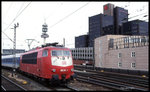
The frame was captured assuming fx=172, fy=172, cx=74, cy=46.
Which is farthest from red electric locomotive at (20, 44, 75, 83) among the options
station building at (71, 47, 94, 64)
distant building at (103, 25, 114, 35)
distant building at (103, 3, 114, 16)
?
distant building at (103, 3, 114, 16)

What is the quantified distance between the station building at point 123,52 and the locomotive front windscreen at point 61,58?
21751 mm

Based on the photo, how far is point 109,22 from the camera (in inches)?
5817

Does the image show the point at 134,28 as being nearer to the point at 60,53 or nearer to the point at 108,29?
the point at 108,29

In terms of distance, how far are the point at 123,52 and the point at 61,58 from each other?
1042 inches

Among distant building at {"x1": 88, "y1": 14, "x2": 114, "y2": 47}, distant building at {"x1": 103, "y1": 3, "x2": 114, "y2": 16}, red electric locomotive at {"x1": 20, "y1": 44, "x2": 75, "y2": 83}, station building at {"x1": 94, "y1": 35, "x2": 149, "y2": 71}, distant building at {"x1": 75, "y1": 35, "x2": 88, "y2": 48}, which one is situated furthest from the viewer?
distant building at {"x1": 103, "y1": 3, "x2": 114, "y2": 16}

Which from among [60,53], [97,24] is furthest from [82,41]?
[60,53]

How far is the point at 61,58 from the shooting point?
16.6 m

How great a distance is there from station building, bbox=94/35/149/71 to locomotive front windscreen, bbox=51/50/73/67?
21.8 m

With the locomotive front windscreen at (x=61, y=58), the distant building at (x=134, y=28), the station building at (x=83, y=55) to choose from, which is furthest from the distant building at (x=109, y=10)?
the locomotive front windscreen at (x=61, y=58)

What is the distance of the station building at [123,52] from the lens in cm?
3465

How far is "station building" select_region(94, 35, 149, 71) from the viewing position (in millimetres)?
34650

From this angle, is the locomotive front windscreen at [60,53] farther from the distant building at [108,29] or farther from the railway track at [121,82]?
the distant building at [108,29]

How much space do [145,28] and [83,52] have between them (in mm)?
69772

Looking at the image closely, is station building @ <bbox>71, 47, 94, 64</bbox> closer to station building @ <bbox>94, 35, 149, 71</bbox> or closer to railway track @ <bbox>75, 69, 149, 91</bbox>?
station building @ <bbox>94, 35, 149, 71</bbox>
